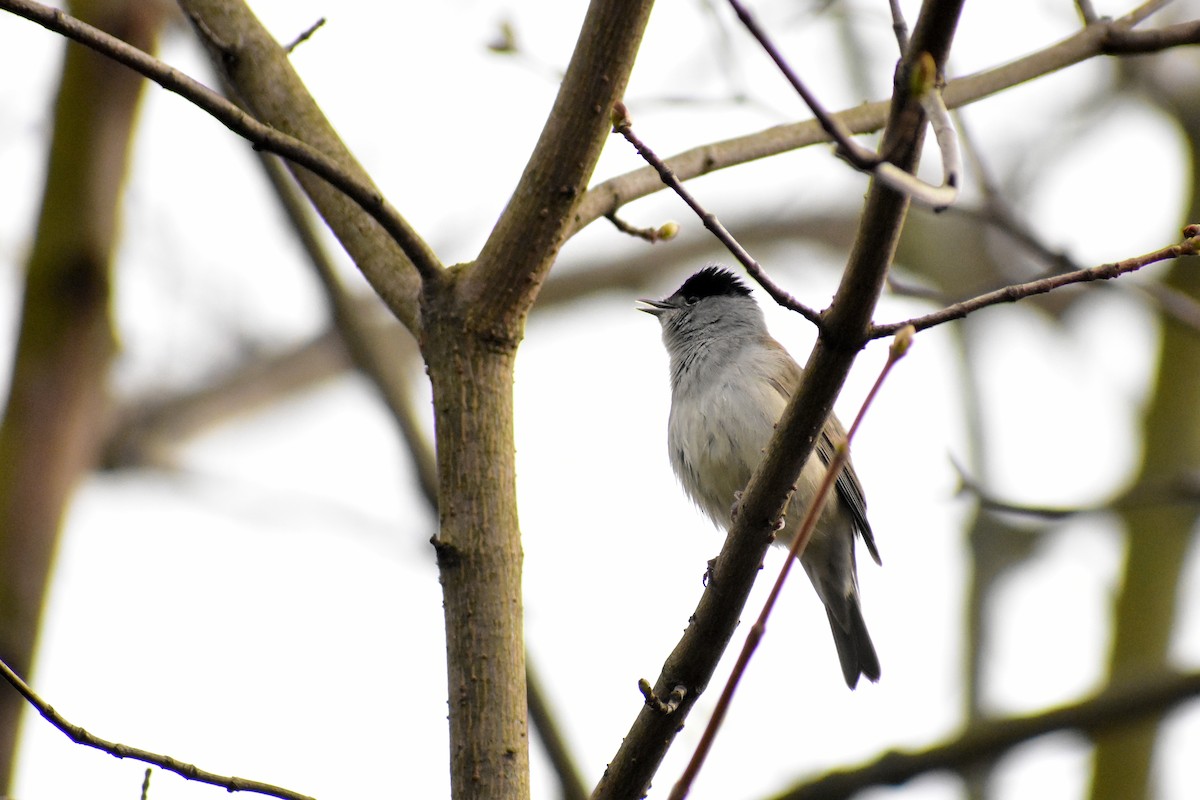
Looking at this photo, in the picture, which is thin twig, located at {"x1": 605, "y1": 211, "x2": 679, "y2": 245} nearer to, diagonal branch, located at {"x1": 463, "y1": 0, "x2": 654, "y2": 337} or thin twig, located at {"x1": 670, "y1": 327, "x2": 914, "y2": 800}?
diagonal branch, located at {"x1": 463, "y1": 0, "x2": 654, "y2": 337}

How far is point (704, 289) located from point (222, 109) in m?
4.65

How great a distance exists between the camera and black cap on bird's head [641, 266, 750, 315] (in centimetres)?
682

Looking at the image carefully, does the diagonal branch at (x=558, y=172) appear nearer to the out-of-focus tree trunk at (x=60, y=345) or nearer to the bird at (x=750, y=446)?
the out-of-focus tree trunk at (x=60, y=345)

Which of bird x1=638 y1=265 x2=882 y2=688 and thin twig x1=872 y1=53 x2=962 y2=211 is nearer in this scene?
thin twig x1=872 y1=53 x2=962 y2=211

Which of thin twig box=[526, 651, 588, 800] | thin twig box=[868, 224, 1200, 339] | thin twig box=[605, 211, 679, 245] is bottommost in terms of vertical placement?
thin twig box=[526, 651, 588, 800]

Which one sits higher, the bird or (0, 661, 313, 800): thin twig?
the bird

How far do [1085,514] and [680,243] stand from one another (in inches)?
231

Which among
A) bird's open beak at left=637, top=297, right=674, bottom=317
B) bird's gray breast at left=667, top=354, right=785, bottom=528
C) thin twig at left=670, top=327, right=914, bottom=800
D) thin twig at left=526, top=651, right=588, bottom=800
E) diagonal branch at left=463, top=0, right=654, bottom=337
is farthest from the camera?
bird's open beak at left=637, top=297, right=674, bottom=317

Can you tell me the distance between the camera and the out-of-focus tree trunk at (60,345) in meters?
3.64

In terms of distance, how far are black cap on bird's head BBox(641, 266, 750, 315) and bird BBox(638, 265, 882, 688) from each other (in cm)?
38

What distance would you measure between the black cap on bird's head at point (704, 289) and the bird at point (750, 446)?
1.24 ft

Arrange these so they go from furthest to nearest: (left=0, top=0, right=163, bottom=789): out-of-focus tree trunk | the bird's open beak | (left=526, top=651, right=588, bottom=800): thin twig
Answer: the bird's open beak → (left=526, top=651, right=588, bottom=800): thin twig → (left=0, top=0, right=163, bottom=789): out-of-focus tree trunk

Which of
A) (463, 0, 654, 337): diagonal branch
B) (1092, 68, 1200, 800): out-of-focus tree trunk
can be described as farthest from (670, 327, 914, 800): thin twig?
(1092, 68, 1200, 800): out-of-focus tree trunk

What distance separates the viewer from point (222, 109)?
2.39m
